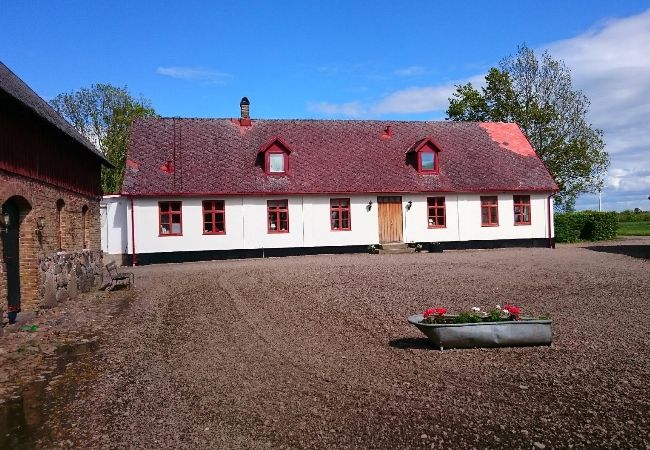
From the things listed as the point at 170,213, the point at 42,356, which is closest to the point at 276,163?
the point at 170,213

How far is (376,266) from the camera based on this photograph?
1916cm

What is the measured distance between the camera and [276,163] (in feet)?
86.4

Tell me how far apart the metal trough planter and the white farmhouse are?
1781 cm

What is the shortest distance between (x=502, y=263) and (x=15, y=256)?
14973 mm

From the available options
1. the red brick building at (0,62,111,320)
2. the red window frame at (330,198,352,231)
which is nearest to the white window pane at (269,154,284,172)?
the red window frame at (330,198,352,231)

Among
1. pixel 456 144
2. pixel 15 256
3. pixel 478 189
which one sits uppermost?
pixel 456 144

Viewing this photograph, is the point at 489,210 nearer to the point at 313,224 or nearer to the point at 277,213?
the point at 313,224

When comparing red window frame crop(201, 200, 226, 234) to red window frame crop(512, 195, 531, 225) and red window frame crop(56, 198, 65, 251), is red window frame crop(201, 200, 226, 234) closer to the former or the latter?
red window frame crop(56, 198, 65, 251)

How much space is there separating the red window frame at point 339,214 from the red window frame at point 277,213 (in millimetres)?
2140

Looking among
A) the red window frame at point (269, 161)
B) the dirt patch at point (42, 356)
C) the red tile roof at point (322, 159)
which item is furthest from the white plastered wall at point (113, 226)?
the dirt patch at point (42, 356)

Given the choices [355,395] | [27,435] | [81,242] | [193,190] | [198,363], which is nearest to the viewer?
[27,435]

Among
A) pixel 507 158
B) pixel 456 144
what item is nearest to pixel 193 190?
pixel 456 144

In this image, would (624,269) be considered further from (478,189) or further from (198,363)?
(198,363)

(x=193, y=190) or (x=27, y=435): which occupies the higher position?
(x=193, y=190)
